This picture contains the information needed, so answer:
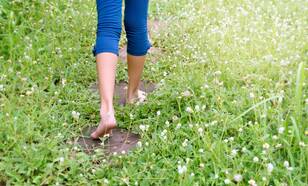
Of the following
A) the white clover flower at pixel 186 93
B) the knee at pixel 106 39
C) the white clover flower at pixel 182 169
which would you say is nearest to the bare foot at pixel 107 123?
the knee at pixel 106 39

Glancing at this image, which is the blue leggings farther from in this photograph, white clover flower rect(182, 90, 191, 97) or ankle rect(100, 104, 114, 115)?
white clover flower rect(182, 90, 191, 97)

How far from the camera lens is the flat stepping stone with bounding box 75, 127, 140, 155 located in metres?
2.74

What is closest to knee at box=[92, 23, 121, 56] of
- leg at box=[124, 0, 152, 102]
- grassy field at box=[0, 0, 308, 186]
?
leg at box=[124, 0, 152, 102]

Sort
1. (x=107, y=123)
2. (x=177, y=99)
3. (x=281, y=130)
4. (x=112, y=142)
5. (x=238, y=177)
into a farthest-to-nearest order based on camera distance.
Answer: (x=177, y=99)
(x=112, y=142)
(x=107, y=123)
(x=281, y=130)
(x=238, y=177)

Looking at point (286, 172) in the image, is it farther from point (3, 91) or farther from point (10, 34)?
point (10, 34)

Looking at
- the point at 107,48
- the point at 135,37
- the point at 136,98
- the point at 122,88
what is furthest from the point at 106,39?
the point at 122,88

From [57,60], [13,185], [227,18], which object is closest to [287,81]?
[227,18]

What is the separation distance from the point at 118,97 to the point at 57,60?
647 millimetres

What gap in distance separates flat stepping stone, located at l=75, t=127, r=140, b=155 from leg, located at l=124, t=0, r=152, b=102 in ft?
1.26

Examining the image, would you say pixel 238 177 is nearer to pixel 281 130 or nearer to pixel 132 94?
pixel 281 130

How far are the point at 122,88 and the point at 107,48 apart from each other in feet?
3.30

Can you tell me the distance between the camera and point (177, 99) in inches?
123

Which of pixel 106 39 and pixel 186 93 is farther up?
pixel 106 39

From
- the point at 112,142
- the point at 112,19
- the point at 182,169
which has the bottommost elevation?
the point at 112,142
